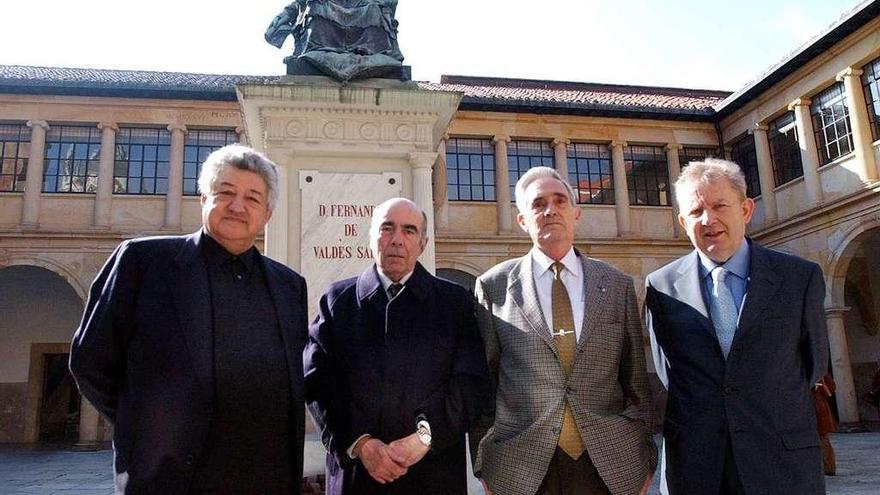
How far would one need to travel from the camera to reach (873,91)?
48.3 ft

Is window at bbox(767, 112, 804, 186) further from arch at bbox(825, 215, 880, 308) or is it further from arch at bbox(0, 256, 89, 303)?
arch at bbox(0, 256, 89, 303)

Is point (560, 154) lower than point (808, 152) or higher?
higher

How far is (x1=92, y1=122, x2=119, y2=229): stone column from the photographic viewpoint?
16.6m

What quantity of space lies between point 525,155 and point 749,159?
6.83 metres

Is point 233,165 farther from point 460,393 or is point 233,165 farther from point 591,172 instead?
point 591,172

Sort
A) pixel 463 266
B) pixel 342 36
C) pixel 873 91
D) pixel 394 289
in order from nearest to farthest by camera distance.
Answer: pixel 394 289, pixel 342 36, pixel 873 91, pixel 463 266

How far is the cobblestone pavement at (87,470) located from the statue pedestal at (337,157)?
128cm

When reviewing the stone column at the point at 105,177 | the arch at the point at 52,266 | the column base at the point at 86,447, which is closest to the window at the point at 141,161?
the stone column at the point at 105,177

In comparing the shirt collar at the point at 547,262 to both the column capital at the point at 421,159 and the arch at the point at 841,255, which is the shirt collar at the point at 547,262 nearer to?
the column capital at the point at 421,159

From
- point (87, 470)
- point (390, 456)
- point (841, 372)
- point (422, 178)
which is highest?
point (422, 178)

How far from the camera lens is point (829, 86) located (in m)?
15.9

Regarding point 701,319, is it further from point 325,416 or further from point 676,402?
point 325,416

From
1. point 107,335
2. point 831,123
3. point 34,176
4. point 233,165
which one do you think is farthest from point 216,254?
point 831,123

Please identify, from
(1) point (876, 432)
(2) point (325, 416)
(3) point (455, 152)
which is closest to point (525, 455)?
(2) point (325, 416)
